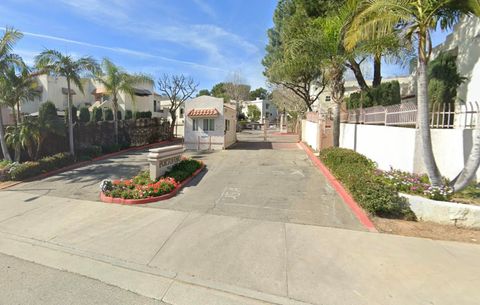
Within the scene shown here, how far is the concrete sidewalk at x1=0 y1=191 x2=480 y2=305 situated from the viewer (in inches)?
129

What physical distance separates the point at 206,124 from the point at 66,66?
336 inches

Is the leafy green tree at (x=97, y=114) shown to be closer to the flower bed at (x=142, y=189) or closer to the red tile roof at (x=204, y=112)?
the red tile roof at (x=204, y=112)

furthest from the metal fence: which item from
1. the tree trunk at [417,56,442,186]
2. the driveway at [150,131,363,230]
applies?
the driveway at [150,131,363,230]

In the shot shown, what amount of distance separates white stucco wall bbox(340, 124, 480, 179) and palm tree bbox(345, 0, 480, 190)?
30.7 inches

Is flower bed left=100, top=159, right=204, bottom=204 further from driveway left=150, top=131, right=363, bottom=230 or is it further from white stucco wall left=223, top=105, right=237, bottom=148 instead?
white stucco wall left=223, top=105, right=237, bottom=148

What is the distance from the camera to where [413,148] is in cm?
669

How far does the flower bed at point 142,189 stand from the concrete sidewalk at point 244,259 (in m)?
1.06

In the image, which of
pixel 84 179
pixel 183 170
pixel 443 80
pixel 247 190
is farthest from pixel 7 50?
pixel 443 80

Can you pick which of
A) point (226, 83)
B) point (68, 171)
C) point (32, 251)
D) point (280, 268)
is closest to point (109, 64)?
point (68, 171)

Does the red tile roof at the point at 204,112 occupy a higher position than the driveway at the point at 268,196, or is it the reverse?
the red tile roof at the point at 204,112

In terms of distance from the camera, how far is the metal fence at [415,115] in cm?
590

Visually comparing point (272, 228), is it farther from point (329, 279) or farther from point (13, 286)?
point (13, 286)

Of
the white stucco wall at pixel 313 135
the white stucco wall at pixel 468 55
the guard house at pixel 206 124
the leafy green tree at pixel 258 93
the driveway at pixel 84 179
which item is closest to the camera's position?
the driveway at pixel 84 179

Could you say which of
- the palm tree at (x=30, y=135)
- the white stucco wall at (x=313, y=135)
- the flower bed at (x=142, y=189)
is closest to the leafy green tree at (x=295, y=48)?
the white stucco wall at (x=313, y=135)
